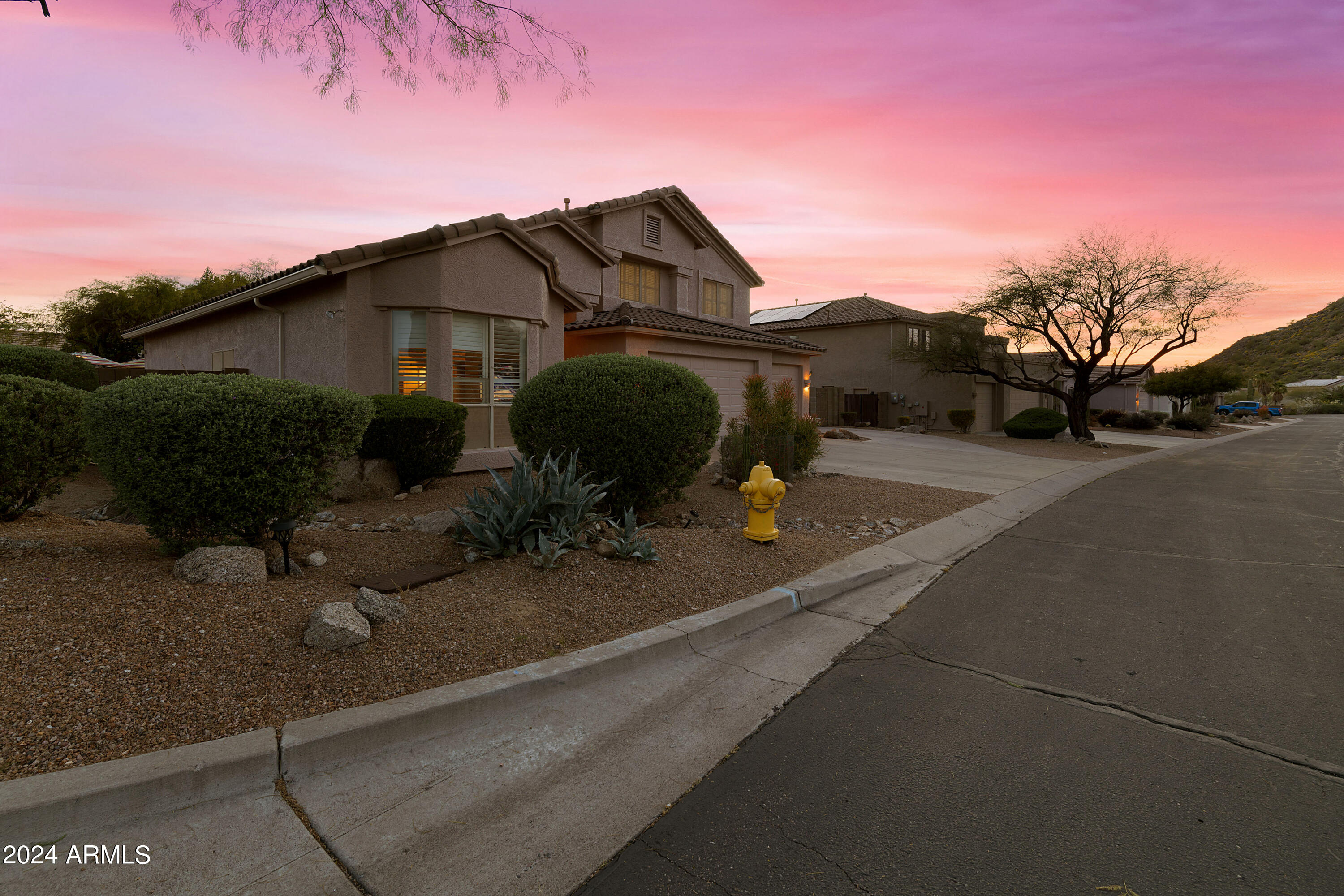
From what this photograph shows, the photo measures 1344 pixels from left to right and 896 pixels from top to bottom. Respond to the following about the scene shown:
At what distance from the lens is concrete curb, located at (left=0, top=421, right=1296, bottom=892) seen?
251cm

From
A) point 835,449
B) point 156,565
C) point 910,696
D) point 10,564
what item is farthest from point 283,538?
point 835,449

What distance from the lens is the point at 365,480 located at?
8.87 meters

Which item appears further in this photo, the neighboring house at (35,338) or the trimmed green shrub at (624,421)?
the neighboring house at (35,338)

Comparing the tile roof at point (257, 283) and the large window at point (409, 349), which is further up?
the tile roof at point (257, 283)

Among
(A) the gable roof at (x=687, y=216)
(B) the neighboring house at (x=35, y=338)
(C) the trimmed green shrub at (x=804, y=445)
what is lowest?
(C) the trimmed green shrub at (x=804, y=445)

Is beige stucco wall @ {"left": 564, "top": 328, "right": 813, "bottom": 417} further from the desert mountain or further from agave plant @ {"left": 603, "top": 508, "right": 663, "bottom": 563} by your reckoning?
the desert mountain

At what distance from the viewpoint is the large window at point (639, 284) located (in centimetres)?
1848

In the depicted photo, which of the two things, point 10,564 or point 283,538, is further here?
point 283,538

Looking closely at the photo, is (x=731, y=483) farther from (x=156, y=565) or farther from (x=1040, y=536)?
(x=156, y=565)

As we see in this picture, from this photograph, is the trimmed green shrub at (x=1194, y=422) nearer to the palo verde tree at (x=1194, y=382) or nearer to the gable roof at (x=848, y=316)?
the palo verde tree at (x=1194, y=382)

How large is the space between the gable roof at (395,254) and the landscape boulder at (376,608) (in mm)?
7556

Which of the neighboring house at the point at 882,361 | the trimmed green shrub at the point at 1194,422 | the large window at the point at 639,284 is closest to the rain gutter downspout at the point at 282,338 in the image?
the large window at the point at 639,284

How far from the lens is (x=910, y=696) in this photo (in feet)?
12.8

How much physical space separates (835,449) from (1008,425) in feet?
38.5
